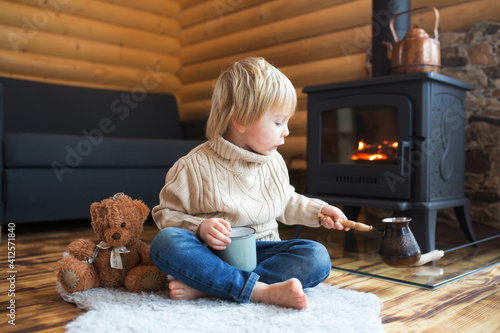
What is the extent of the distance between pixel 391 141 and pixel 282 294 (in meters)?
1.08

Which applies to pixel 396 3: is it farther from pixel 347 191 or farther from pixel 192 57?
pixel 192 57

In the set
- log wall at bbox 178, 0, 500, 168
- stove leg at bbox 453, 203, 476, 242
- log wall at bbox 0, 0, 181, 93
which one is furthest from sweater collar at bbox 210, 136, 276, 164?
log wall at bbox 0, 0, 181, 93

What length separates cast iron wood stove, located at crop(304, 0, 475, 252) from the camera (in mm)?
1893

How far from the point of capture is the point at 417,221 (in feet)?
6.25

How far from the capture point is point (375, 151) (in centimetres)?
209

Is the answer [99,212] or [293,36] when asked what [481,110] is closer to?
[293,36]

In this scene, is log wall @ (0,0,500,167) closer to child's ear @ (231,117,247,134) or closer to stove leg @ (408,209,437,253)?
stove leg @ (408,209,437,253)

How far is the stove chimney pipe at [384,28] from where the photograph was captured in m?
2.19

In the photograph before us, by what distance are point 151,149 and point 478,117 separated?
5.96 ft

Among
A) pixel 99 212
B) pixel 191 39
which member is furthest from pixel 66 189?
pixel 191 39

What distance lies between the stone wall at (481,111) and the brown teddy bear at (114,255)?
67.4 inches

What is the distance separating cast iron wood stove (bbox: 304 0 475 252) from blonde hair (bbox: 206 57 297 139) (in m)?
0.75

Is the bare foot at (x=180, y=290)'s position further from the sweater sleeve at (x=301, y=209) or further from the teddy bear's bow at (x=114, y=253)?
the sweater sleeve at (x=301, y=209)

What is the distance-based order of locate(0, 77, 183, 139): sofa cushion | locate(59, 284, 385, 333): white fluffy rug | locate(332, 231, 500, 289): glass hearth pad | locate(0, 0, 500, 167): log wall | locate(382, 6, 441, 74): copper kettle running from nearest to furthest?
1. locate(59, 284, 385, 333): white fluffy rug
2. locate(332, 231, 500, 289): glass hearth pad
3. locate(382, 6, 441, 74): copper kettle
4. locate(0, 0, 500, 167): log wall
5. locate(0, 77, 183, 139): sofa cushion
